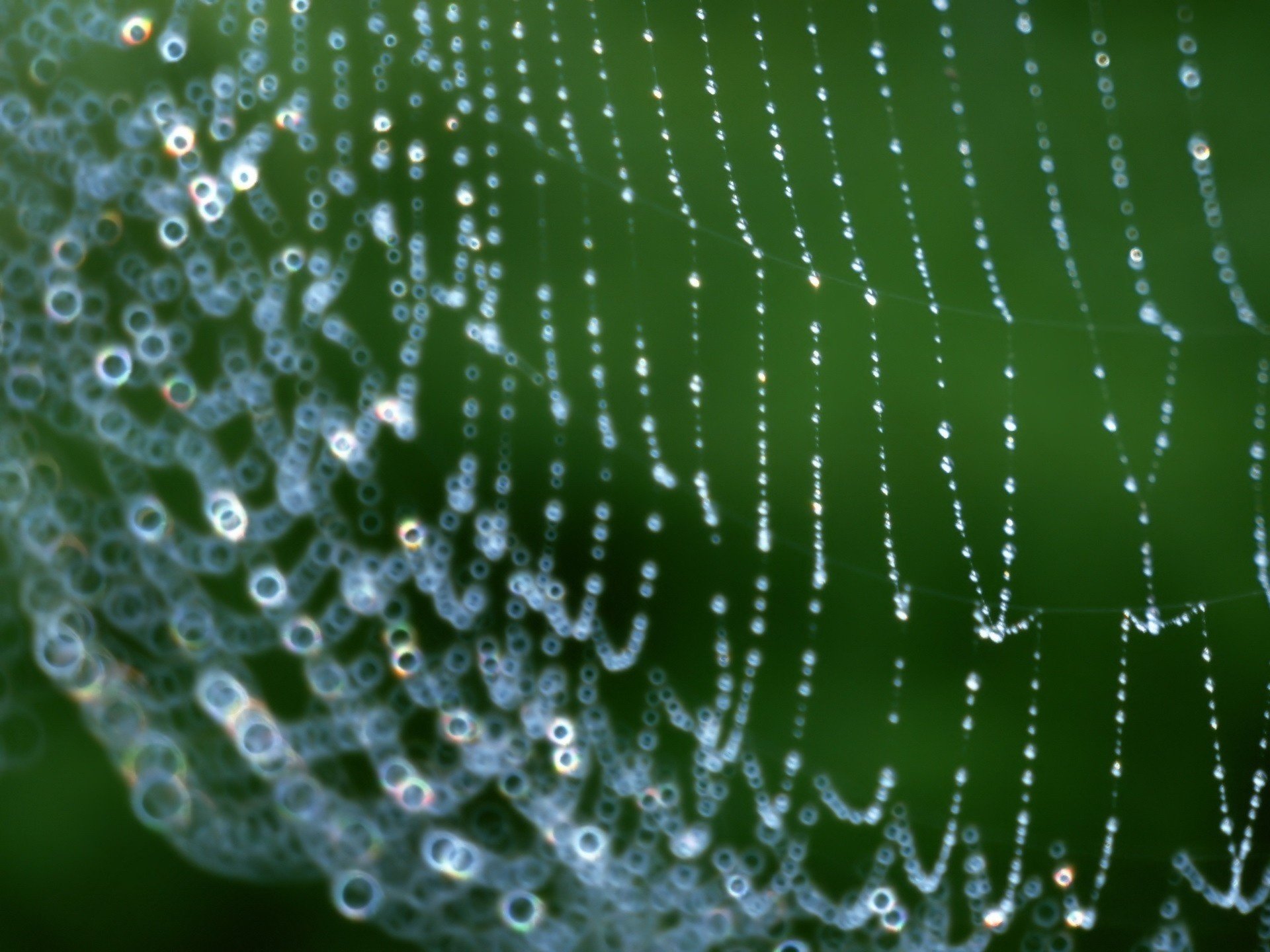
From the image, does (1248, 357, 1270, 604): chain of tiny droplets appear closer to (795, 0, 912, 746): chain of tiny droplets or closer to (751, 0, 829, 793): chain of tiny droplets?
(795, 0, 912, 746): chain of tiny droplets

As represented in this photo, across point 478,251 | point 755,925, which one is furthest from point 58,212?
point 755,925

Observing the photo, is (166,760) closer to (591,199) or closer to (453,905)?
(453,905)

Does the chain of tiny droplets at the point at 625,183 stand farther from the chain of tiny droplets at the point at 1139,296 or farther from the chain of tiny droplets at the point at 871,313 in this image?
the chain of tiny droplets at the point at 1139,296

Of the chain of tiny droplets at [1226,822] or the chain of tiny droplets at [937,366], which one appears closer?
the chain of tiny droplets at [1226,822]

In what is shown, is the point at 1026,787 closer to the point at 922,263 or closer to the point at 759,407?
the point at 759,407

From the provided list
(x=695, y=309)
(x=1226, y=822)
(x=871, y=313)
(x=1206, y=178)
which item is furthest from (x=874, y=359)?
(x=1226, y=822)

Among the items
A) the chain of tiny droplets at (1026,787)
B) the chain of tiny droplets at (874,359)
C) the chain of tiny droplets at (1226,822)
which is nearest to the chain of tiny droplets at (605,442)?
the chain of tiny droplets at (874,359)
